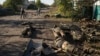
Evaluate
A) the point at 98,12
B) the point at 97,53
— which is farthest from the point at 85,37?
the point at 98,12

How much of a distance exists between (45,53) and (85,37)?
573 cm

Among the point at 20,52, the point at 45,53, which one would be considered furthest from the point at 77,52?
the point at 20,52

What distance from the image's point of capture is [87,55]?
487 inches

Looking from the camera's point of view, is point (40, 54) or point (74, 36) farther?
point (74, 36)

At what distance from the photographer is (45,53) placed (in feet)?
41.5

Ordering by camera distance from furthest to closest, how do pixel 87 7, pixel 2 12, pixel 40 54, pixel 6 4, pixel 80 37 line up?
pixel 6 4
pixel 2 12
pixel 87 7
pixel 80 37
pixel 40 54

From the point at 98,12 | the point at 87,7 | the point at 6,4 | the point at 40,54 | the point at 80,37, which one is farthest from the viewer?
the point at 6,4

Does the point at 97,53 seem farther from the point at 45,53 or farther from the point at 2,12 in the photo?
the point at 2,12

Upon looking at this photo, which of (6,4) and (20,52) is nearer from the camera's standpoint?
(20,52)

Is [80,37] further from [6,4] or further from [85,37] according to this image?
[6,4]

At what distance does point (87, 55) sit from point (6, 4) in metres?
57.7

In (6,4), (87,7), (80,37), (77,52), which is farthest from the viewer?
(6,4)

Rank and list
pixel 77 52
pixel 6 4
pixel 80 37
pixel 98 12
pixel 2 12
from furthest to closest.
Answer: pixel 6 4 < pixel 2 12 < pixel 98 12 < pixel 80 37 < pixel 77 52

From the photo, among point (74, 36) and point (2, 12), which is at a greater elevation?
point (74, 36)
